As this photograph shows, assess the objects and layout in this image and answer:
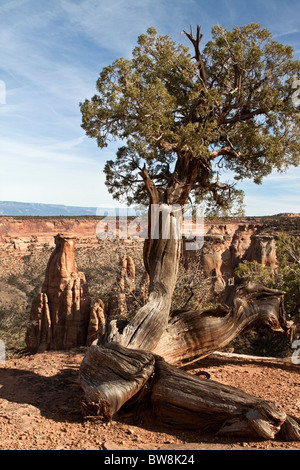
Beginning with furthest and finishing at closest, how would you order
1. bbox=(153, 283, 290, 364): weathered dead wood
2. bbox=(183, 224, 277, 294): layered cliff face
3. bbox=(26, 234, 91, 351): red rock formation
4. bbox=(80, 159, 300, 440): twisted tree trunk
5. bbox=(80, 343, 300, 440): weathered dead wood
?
1. bbox=(183, 224, 277, 294): layered cliff face
2. bbox=(26, 234, 91, 351): red rock formation
3. bbox=(153, 283, 290, 364): weathered dead wood
4. bbox=(80, 159, 300, 440): twisted tree trunk
5. bbox=(80, 343, 300, 440): weathered dead wood

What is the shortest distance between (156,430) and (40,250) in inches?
2936

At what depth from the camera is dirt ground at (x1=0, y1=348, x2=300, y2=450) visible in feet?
14.7

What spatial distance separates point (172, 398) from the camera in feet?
17.5

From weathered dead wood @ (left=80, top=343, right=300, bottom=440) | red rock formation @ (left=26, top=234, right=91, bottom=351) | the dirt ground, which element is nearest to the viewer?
the dirt ground

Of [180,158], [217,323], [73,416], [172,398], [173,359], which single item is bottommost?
[73,416]

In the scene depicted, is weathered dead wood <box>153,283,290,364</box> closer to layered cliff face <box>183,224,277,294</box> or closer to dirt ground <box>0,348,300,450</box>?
dirt ground <box>0,348,300,450</box>

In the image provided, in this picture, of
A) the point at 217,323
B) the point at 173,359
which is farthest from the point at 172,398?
the point at 217,323

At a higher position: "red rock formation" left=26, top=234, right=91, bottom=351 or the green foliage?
the green foliage

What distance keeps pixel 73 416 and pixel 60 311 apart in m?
22.4

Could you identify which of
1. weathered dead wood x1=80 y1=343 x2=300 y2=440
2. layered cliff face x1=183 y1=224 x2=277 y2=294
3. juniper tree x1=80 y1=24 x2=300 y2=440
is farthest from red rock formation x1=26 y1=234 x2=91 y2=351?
weathered dead wood x1=80 y1=343 x2=300 y2=440

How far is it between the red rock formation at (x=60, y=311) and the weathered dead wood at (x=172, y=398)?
67.0ft

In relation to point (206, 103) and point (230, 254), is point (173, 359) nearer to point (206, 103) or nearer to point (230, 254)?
point (206, 103)

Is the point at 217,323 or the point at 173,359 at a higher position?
the point at 217,323

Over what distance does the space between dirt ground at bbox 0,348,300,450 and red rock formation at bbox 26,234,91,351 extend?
59.4 feet
